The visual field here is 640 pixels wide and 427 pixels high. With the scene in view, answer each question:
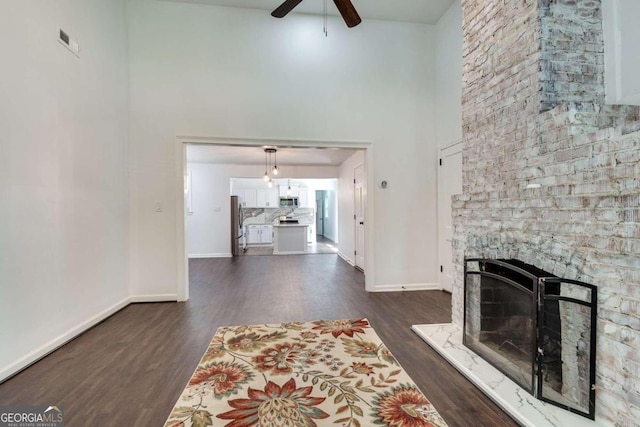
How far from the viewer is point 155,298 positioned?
343 centimetres

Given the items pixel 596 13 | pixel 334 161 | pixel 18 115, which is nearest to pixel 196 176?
pixel 334 161

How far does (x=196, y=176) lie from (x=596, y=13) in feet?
23.7

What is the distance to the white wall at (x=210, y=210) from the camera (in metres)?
7.08

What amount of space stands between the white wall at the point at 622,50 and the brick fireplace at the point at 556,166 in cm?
5


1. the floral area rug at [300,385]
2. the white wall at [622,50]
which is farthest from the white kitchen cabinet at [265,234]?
the white wall at [622,50]

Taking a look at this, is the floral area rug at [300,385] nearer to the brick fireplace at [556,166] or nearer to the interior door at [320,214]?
the brick fireplace at [556,166]

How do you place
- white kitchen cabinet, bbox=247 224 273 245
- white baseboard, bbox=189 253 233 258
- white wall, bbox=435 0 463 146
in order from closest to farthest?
white wall, bbox=435 0 463 146
white baseboard, bbox=189 253 233 258
white kitchen cabinet, bbox=247 224 273 245

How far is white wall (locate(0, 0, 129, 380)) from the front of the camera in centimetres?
191

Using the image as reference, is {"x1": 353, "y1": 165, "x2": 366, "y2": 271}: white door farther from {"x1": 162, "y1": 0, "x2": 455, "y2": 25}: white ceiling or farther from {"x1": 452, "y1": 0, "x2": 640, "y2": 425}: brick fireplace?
{"x1": 452, "y1": 0, "x2": 640, "y2": 425}: brick fireplace

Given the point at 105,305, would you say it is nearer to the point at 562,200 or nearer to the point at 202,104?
the point at 202,104

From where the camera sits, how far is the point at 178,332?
2.57 metres

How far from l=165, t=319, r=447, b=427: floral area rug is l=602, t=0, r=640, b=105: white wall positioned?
7.20 feet

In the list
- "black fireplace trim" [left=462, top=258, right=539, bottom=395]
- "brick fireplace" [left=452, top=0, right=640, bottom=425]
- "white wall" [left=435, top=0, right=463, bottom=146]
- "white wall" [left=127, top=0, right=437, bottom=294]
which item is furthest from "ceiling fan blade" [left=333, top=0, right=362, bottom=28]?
"black fireplace trim" [left=462, top=258, right=539, bottom=395]

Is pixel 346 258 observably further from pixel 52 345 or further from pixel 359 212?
pixel 52 345
